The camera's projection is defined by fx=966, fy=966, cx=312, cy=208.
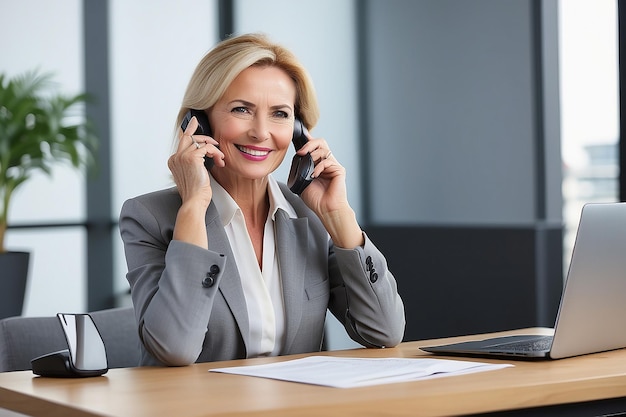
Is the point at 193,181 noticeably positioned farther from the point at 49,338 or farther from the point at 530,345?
the point at 530,345

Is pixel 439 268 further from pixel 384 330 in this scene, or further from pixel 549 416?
pixel 549 416

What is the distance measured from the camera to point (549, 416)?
1574 millimetres

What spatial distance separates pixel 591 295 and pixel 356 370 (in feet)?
1.51

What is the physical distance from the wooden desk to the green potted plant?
3.43 meters

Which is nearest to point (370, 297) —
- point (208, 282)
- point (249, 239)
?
point (249, 239)

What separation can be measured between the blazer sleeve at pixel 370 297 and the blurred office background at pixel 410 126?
1.77 metres

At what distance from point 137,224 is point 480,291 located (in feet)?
8.88

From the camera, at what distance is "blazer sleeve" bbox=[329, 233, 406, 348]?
220cm

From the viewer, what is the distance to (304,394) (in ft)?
4.80

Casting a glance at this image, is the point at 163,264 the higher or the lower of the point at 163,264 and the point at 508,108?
the lower

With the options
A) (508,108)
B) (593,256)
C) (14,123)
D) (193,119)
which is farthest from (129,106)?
(593,256)

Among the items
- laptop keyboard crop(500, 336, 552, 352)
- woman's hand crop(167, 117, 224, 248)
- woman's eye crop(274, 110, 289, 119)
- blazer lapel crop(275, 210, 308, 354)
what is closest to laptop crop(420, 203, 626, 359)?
laptop keyboard crop(500, 336, 552, 352)

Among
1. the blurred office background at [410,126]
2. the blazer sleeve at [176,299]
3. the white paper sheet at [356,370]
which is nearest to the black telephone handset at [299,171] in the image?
the blazer sleeve at [176,299]

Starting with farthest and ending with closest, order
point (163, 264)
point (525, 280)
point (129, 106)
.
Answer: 1. point (129, 106)
2. point (525, 280)
3. point (163, 264)
